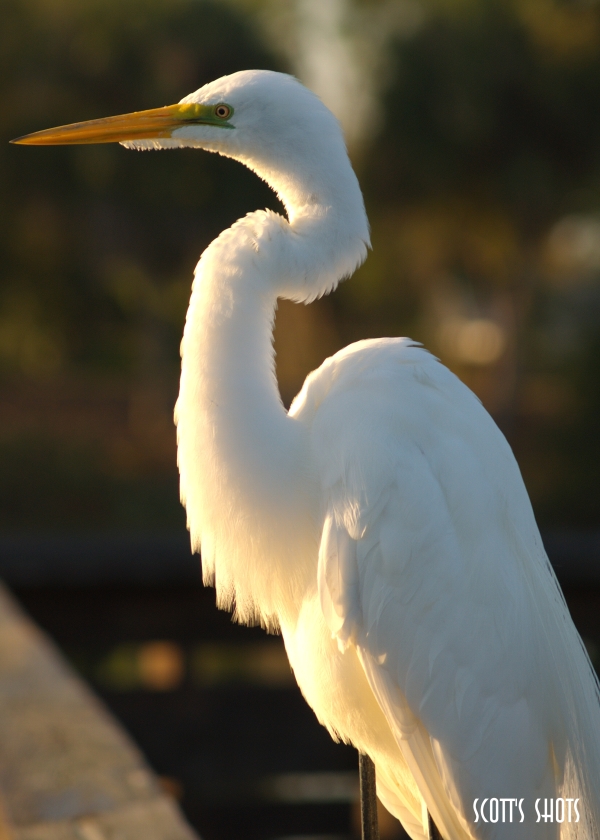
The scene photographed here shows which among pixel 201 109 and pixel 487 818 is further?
pixel 201 109

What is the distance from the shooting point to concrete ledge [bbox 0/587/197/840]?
1830 millimetres

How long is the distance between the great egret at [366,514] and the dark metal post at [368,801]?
140 millimetres

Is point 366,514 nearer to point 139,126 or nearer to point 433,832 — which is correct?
point 433,832

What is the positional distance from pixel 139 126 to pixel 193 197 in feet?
30.8

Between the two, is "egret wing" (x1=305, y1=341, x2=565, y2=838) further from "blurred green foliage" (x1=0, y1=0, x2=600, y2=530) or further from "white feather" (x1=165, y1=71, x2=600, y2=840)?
"blurred green foliage" (x1=0, y1=0, x2=600, y2=530)

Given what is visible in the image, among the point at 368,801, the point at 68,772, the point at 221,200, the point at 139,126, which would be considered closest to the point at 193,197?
the point at 221,200

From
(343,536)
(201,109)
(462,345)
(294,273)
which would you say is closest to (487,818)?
(343,536)

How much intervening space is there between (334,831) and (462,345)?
40.9 feet

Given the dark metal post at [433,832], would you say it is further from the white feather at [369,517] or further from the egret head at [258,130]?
the egret head at [258,130]

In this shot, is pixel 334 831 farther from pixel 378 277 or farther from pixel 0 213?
pixel 378 277

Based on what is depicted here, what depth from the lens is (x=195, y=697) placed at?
447 centimetres

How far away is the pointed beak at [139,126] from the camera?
68.2 inches

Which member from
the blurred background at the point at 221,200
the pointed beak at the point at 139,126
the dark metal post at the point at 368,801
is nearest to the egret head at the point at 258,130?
the pointed beak at the point at 139,126

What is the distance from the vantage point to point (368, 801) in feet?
6.09
